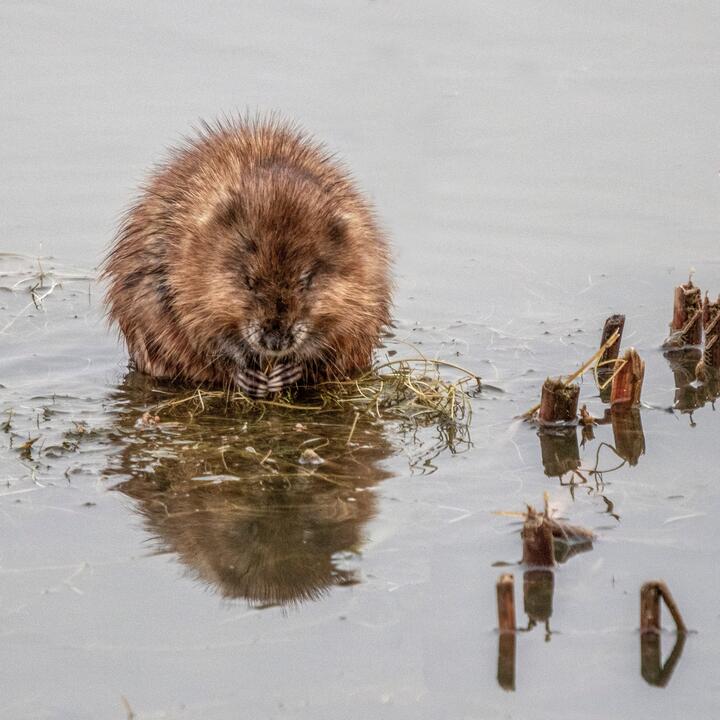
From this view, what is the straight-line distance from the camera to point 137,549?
16.1 feet

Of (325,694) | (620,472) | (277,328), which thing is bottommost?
(325,694)

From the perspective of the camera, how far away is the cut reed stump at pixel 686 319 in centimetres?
717

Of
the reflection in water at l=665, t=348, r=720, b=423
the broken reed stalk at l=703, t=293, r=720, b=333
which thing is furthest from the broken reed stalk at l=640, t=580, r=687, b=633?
the broken reed stalk at l=703, t=293, r=720, b=333

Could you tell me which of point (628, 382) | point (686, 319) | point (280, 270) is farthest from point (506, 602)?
point (686, 319)

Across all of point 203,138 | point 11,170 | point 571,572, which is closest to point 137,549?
point 571,572

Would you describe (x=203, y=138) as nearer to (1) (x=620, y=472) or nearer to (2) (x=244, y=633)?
(1) (x=620, y=472)

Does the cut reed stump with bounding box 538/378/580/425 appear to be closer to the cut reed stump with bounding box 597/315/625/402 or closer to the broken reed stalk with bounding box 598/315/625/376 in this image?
the cut reed stump with bounding box 597/315/625/402

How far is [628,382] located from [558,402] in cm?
43

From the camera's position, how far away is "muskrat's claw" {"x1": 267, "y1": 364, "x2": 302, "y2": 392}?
6.68 meters

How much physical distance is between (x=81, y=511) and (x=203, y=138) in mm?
2608

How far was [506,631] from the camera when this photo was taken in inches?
165

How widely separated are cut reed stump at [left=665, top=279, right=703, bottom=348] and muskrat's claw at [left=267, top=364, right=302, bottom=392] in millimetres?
1938

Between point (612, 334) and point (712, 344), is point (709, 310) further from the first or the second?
point (612, 334)

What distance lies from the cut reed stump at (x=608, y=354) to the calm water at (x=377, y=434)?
13 cm
